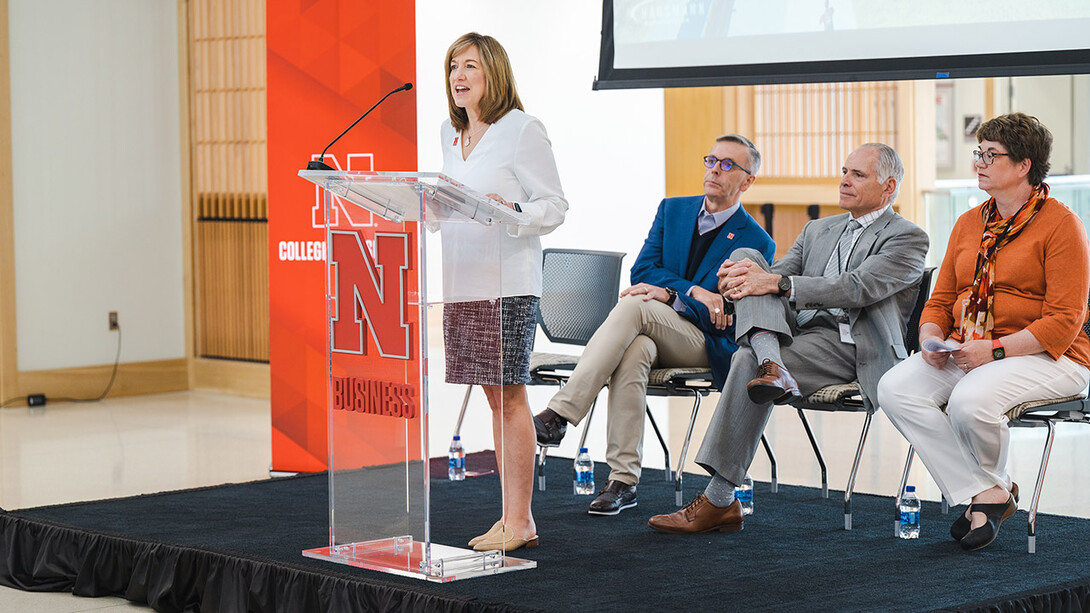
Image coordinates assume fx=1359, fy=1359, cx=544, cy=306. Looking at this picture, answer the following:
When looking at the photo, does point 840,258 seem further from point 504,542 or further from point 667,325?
point 504,542

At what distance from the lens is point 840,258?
14.2 feet

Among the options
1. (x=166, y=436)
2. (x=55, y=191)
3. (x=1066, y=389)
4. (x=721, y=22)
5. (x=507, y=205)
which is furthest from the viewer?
(x=55, y=191)

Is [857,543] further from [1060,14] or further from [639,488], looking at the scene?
[1060,14]

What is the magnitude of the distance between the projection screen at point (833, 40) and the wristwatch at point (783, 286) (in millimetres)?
→ 1339

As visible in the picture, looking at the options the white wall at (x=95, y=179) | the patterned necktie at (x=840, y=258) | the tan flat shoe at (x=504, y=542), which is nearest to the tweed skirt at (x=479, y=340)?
Result: the tan flat shoe at (x=504, y=542)

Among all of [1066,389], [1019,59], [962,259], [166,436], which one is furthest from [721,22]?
[166,436]

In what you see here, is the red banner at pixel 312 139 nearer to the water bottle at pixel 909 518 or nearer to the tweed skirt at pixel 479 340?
the tweed skirt at pixel 479 340

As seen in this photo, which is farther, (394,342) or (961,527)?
(961,527)

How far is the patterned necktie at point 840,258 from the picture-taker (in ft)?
14.1

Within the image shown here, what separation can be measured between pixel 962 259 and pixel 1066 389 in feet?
1.60

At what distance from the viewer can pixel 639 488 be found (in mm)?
4848

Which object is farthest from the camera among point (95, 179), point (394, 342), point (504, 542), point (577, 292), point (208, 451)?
point (95, 179)

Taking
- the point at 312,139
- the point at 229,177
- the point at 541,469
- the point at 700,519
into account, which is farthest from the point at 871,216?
the point at 229,177

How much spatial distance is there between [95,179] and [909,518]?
5841 millimetres
